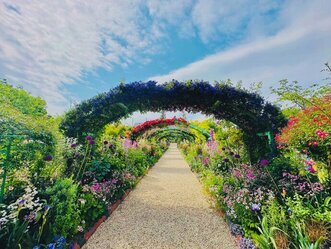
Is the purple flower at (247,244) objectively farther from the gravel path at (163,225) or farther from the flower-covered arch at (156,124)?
the flower-covered arch at (156,124)

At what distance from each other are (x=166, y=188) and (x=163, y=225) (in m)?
2.88

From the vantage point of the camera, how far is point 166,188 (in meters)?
6.64

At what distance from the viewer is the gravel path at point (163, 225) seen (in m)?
3.12

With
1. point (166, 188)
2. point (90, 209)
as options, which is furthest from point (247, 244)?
point (166, 188)

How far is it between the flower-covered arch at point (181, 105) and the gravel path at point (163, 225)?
81.2 inches

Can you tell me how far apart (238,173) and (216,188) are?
65 cm

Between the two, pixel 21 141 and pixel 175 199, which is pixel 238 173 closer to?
pixel 175 199

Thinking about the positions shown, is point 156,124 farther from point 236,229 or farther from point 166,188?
point 236,229

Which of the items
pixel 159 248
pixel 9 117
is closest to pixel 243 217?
pixel 159 248

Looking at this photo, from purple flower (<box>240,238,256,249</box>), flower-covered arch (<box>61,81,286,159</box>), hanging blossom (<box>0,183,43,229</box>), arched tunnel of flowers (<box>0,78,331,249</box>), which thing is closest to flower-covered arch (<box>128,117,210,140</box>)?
arched tunnel of flowers (<box>0,78,331,249</box>)

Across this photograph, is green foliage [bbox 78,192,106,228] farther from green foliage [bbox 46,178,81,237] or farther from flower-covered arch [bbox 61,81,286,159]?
flower-covered arch [bbox 61,81,286,159]

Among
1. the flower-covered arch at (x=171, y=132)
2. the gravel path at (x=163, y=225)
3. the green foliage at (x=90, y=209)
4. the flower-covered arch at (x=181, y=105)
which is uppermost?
the flower-covered arch at (x=171, y=132)

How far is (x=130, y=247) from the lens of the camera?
2992mm

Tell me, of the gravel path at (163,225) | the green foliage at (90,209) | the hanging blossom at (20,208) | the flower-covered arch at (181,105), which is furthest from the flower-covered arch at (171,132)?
the hanging blossom at (20,208)
